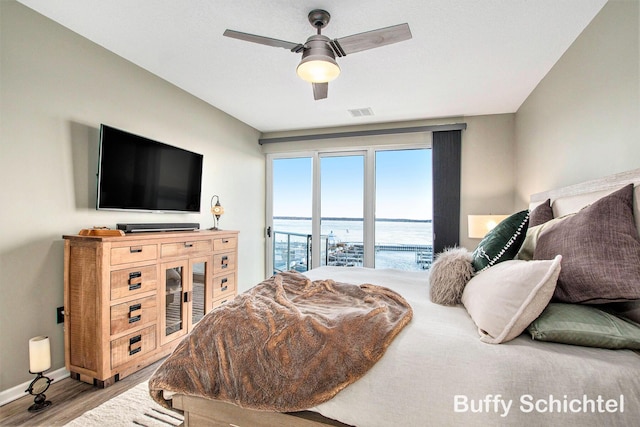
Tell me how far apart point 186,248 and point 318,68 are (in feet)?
6.24

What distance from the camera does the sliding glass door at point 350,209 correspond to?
4234mm

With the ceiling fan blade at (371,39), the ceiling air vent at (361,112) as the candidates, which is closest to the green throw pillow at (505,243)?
the ceiling fan blade at (371,39)

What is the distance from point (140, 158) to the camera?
2.61 meters

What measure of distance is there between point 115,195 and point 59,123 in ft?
2.01

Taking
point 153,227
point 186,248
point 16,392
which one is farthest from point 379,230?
point 16,392

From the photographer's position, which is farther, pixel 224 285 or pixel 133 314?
pixel 224 285

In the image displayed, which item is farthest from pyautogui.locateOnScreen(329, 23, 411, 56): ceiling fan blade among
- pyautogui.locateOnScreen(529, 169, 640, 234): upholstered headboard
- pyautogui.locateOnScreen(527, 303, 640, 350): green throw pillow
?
pyautogui.locateOnScreen(527, 303, 640, 350): green throw pillow

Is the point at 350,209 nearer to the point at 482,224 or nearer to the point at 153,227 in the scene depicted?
the point at 482,224

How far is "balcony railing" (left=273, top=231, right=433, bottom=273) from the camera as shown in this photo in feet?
13.8

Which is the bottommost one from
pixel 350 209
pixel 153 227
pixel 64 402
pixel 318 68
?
pixel 64 402

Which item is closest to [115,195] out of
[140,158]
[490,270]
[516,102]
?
[140,158]

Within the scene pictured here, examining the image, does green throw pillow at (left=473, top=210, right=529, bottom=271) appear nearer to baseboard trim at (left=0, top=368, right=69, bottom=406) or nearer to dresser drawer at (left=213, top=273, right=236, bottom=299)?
dresser drawer at (left=213, top=273, right=236, bottom=299)

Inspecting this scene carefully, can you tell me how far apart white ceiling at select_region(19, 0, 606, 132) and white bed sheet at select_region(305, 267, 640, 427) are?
6.48 feet

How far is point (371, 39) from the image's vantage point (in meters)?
1.83
